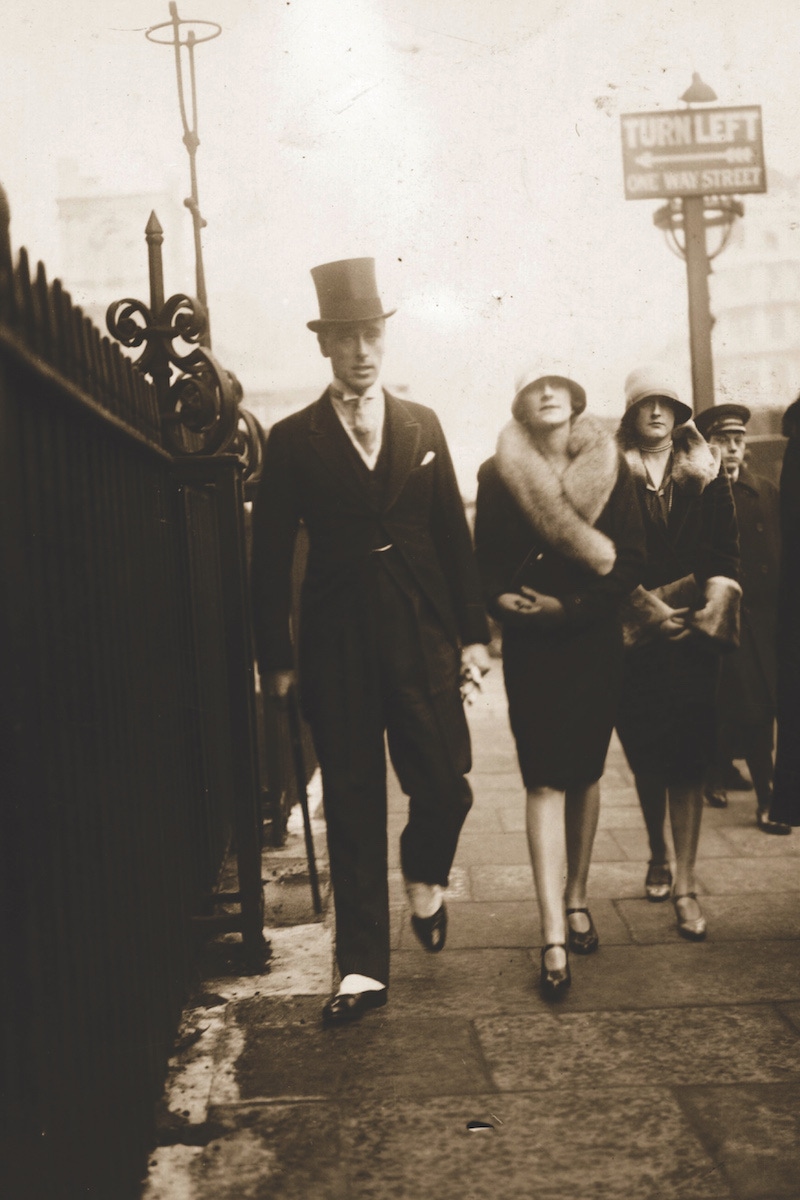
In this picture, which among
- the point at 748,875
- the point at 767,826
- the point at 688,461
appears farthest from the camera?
the point at 767,826

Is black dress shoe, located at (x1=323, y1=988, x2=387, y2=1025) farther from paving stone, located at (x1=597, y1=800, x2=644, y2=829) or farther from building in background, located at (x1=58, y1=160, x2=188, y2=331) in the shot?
paving stone, located at (x1=597, y1=800, x2=644, y2=829)

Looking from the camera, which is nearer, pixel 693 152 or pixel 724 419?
pixel 724 419

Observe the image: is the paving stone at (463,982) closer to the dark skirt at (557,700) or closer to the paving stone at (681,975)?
the paving stone at (681,975)

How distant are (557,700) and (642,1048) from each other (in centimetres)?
113

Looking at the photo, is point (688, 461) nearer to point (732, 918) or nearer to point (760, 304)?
point (732, 918)

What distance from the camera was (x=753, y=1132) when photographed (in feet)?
9.85

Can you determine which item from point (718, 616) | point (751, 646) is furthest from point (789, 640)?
point (751, 646)

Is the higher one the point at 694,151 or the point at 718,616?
the point at 694,151

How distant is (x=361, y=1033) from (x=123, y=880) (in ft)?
3.73

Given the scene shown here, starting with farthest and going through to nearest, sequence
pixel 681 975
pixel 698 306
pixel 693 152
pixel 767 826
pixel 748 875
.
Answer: pixel 698 306 < pixel 693 152 < pixel 767 826 < pixel 748 875 < pixel 681 975

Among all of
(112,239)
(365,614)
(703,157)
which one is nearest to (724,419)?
(703,157)

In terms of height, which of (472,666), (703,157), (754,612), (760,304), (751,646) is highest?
(760,304)

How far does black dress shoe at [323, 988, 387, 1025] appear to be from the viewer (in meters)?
3.80

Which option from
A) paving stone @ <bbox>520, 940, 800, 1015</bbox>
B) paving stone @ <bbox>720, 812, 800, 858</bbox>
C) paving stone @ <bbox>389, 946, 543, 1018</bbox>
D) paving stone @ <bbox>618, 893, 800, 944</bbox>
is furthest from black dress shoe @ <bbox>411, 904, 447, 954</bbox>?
paving stone @ <bbox>720, 812, 800, 858</bbox>
